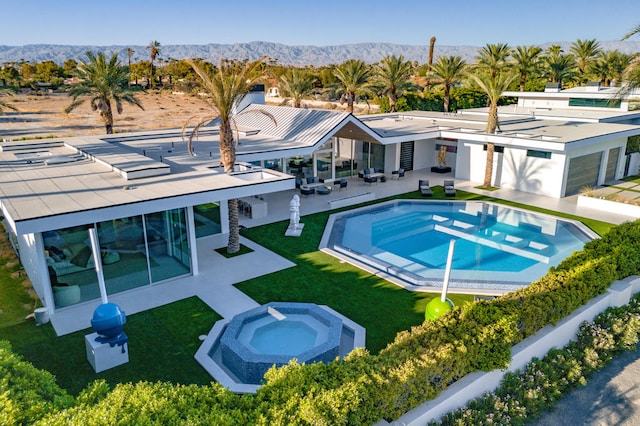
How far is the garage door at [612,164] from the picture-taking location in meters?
27.2

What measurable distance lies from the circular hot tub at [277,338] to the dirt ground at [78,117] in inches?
1243

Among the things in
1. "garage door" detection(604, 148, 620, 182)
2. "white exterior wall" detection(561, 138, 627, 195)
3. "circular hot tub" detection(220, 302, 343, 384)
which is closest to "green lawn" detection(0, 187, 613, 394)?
"circular hot tub" detection(220, 302, 343, 384)

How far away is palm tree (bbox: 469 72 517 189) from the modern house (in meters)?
0.65

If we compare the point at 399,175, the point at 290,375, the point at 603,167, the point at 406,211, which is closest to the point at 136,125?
the point at 399,175

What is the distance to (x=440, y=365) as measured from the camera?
7.96 meters

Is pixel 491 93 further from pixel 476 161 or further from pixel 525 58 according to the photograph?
pixel 525 58

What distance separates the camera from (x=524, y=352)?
9.70 metres

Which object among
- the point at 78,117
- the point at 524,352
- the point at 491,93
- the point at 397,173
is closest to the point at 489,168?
the point at 491,93

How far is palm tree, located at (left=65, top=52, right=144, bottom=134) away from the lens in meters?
28.2

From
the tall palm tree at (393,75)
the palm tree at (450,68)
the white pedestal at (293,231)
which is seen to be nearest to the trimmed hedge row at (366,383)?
the white pedestal at (293,231)

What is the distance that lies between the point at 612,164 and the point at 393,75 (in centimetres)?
1849

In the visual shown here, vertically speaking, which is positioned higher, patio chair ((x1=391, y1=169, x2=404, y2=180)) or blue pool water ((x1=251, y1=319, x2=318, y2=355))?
patio chair ((x1=391, y1=169, x2=404, y2=180))

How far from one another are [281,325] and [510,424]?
5744 millimetres

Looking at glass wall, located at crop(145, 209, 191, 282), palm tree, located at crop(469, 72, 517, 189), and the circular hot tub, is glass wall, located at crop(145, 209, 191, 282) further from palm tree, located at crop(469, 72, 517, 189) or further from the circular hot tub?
palm tree, located at crop(469, 72, 517, 189)
